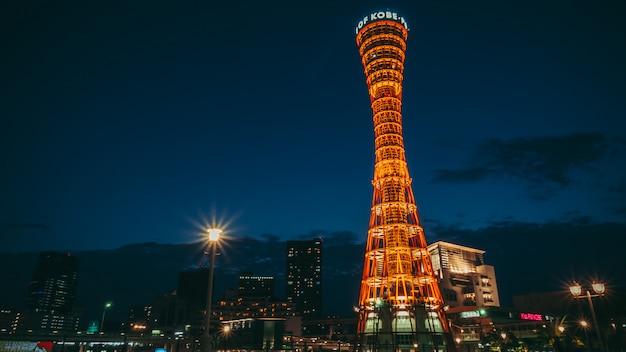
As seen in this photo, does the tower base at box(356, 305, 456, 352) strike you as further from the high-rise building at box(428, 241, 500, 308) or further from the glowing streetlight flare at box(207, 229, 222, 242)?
the high-rise building at box(428, 241, 500, 308)

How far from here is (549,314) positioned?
391 ft

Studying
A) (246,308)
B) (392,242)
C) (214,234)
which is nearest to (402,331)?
Answer: (392,242)

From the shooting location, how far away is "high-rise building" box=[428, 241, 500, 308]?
130m

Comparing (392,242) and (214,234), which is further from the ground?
(392,242)

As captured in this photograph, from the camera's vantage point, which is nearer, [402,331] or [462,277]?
[402,331]

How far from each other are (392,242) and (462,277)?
71.7 m

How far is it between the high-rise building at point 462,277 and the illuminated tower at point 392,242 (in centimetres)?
5643

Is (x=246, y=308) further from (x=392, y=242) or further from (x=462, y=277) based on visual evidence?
A: (x=392, y=242)

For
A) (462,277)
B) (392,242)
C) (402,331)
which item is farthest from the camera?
(462,277)

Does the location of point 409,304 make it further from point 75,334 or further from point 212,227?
point 75,334

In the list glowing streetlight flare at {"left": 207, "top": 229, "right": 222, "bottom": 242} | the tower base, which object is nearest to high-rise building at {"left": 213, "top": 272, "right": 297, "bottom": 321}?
the tower base

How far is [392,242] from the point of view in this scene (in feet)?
248

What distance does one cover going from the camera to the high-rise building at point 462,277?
5128 inches

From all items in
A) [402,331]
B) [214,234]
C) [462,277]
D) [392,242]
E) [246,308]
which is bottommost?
[402,331]
